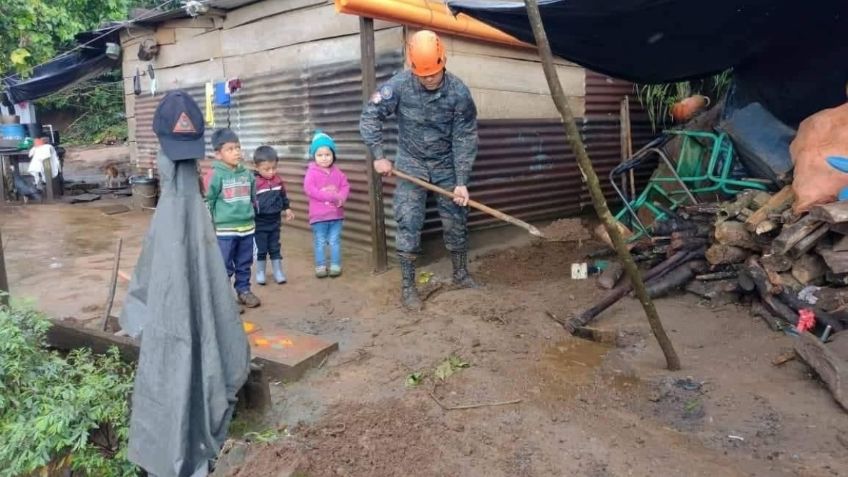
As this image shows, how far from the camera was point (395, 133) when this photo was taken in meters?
6.27

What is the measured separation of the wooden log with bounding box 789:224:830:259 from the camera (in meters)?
4.16

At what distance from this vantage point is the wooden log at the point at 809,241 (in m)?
4.16

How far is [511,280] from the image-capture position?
585 cm

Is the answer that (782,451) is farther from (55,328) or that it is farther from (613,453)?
(55,328)

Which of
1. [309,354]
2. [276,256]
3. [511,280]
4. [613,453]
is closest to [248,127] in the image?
[276,256]

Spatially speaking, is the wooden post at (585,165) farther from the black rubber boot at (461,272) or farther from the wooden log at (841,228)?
the black rubber boot at (461,272)

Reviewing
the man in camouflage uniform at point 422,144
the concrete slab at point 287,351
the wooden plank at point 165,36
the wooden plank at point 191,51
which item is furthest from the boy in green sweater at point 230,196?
the wooden plank at point 165,36

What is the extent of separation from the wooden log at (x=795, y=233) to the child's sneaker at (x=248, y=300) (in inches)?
155

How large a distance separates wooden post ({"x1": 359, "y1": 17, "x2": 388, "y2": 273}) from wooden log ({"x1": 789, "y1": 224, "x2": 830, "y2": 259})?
3.40m

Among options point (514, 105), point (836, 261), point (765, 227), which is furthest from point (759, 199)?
point (514, 105)

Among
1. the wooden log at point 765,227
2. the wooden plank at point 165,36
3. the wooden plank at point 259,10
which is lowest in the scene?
the wooden log at point 765,227

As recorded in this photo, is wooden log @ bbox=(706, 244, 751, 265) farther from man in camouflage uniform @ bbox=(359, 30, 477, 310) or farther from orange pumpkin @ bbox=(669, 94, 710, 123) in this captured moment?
orange pumpkin @ bbox=(669, 94, 710, 123)

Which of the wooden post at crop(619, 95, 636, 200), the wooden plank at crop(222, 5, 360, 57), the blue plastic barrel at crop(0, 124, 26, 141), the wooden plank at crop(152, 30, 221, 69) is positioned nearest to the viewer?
the wooden plank at crop(222, 5, 360, 57)

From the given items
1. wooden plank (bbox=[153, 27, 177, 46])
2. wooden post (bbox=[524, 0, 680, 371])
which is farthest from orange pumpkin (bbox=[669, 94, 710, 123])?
wooden plank (bbox=[153, 27, 177, 46])
